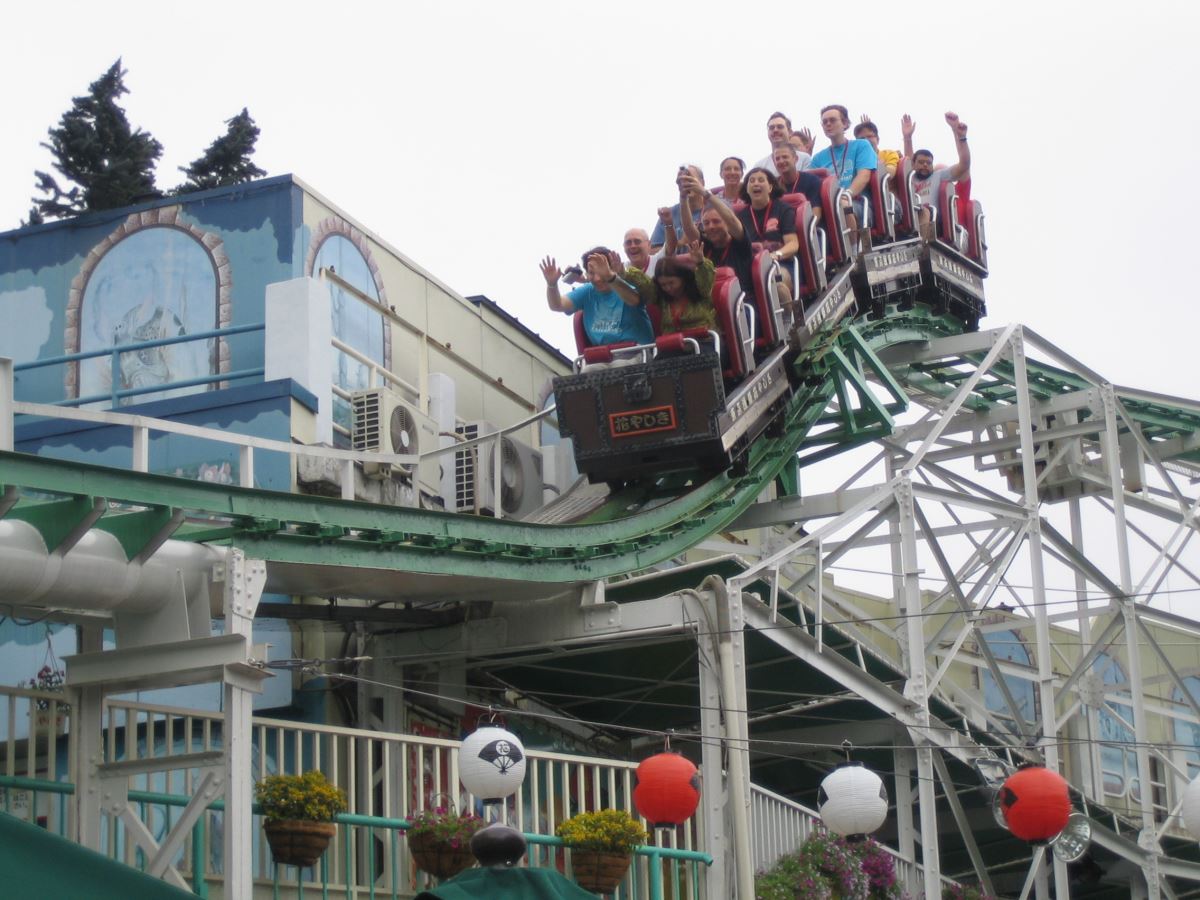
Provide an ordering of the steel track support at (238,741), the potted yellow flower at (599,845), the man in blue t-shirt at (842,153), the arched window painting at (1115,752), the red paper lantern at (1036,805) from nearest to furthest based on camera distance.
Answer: the steel track support at (238,741) → the potted yellow flower at (599,845) → the red paper lantern at (1036,805) → the man in blue t-shirt at (842,153) → the arched window painting at (1115,752)

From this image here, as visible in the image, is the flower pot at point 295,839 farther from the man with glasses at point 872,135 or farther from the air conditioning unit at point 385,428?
the man with glasses at point 872,135

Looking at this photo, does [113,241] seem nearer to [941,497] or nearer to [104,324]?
[104,324]

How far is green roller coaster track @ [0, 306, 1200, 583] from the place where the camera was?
11805 millimetres

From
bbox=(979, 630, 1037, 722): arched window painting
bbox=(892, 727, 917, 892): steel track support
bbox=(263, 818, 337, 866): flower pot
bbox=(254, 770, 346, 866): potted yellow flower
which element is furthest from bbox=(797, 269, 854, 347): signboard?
bbox=(263, 818, 337, 866): flower pot

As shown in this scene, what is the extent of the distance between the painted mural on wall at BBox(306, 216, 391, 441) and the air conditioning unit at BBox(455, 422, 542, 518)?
47.9 inches

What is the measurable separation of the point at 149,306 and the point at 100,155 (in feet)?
44.6

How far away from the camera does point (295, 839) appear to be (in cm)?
→ 1276

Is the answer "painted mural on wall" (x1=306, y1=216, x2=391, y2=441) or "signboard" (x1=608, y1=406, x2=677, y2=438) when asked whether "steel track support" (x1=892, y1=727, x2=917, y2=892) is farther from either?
"painted mural on wall" (x1=306, y1=216, x2=391, y2=441)

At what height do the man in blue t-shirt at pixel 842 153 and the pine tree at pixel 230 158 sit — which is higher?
the pine tree at pixel 230 158

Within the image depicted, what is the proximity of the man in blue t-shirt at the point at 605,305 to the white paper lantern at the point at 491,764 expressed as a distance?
23.0 ft

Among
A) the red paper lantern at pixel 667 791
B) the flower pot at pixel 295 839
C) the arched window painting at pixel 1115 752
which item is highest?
the arched window painting at pixel 1115 752

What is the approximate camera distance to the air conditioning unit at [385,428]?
18125mm

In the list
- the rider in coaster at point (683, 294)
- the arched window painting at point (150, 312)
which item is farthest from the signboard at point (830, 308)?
the arched window painting at point (150, 312)

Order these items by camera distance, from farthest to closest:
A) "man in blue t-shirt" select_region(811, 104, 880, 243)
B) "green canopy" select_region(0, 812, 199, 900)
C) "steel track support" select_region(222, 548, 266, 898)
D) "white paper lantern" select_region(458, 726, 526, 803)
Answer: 1. "man in blue t-shirt" select_region(811, 104, 880, 243)
2. "white paper lantern" select_region(458, 726, 526, 803)
3. "steel track support" select_region(222, 548, 266, 898)
4. "green canopy" select_region(0, 812, 199, 900)
